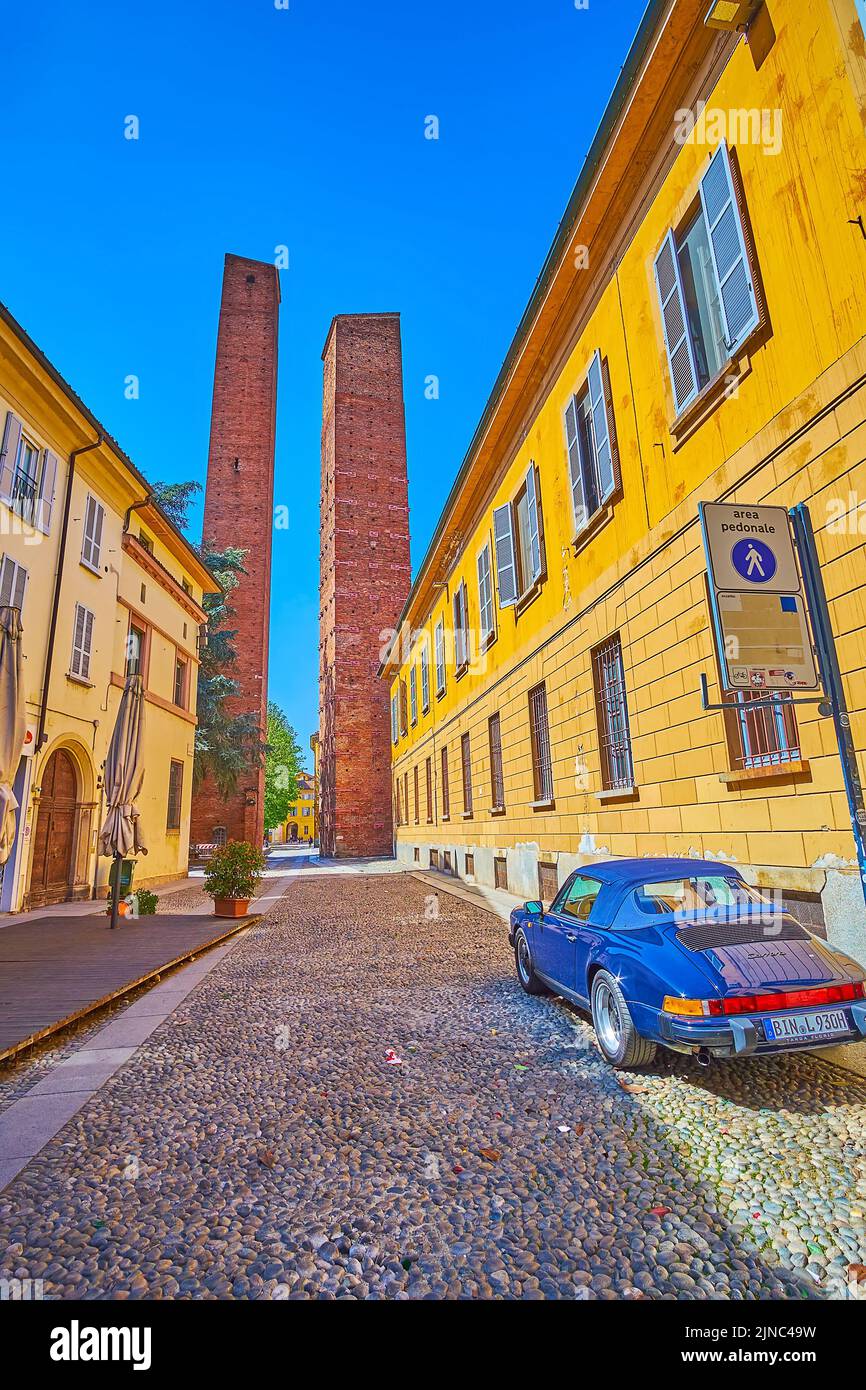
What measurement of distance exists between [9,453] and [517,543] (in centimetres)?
921

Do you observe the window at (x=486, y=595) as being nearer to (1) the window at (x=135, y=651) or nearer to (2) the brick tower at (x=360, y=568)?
(1) the window at (x=135, y=651)

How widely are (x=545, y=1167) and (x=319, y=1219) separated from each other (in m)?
1.02

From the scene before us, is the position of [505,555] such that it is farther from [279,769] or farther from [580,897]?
[279,769]

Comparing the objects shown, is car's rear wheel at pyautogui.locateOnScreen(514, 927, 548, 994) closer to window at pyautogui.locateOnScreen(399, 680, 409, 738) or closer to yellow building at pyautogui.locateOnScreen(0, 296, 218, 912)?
yellow building at pyautogui.locateOnScreen(0, 296, 218, 912)

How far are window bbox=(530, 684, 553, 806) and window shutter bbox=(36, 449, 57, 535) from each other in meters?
9.71

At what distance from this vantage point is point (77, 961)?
277 inches

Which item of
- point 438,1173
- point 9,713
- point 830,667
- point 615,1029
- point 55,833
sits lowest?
point 438,1173

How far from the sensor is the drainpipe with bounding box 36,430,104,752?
40.1ft

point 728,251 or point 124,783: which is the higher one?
point 728,251

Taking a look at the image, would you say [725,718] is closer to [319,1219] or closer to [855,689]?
[855,689]

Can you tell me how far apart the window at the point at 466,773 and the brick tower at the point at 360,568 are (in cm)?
1599

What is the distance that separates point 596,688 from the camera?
9570mm

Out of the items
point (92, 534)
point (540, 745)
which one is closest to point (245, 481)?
point (92, 534)

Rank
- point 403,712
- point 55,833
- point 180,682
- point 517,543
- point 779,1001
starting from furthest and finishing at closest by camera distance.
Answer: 1. point 403,712
2. point 180,682
3. point 55,833
4. point 517,543
5. point 779,1001
